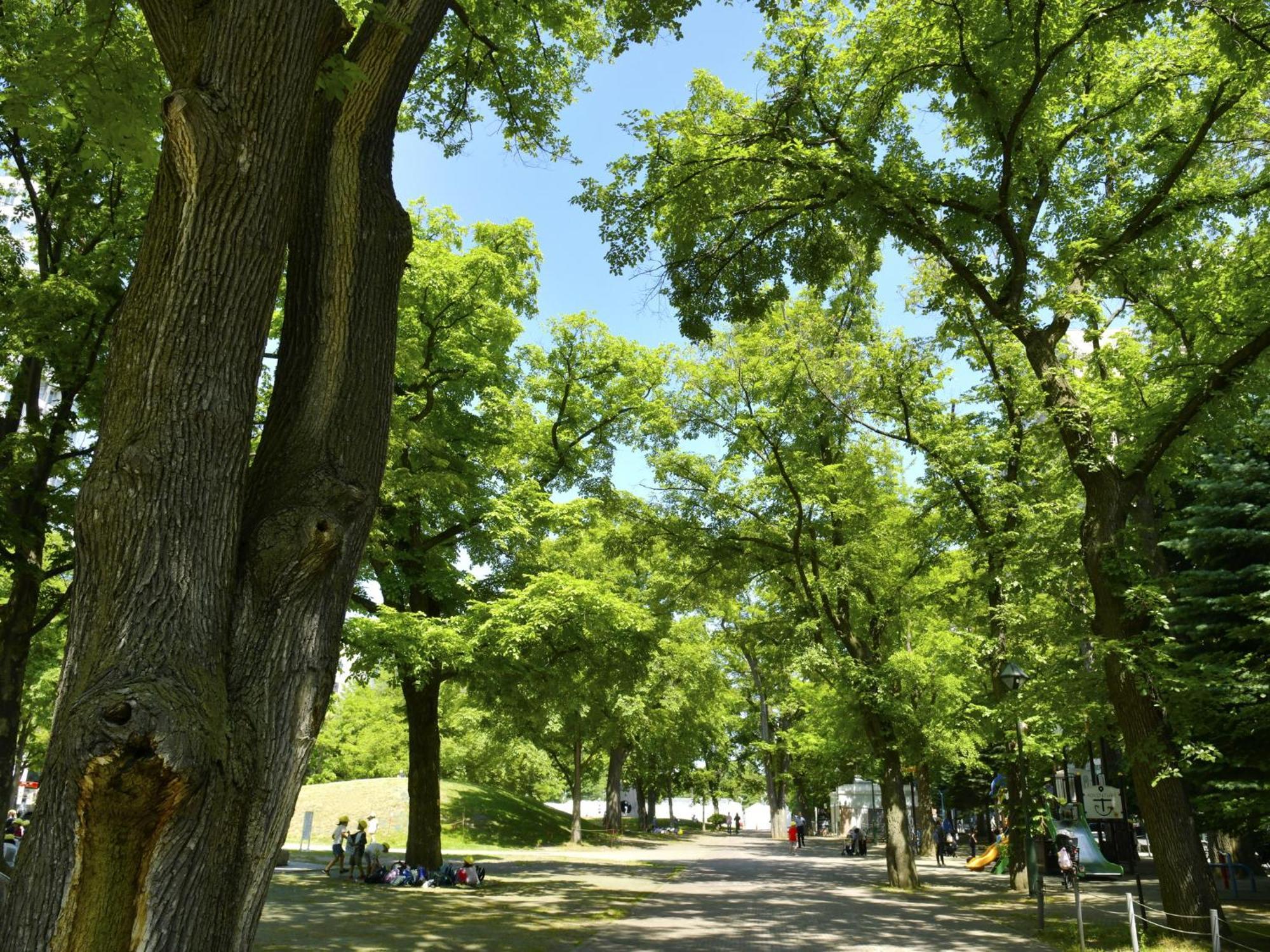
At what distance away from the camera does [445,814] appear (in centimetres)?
3544

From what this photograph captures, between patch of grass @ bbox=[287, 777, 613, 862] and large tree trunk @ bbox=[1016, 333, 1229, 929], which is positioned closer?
large tree trunk @ bbox=[1016, 333, 1229, 929]

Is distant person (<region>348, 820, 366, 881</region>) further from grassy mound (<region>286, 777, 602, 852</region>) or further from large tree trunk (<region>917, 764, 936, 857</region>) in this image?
large tree trunk (<region>917, 764, 936, 857</region>)

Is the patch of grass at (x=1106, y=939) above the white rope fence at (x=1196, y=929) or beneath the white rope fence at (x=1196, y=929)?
beneath

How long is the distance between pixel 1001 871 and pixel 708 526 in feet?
44.8

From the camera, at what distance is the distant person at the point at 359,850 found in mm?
20281

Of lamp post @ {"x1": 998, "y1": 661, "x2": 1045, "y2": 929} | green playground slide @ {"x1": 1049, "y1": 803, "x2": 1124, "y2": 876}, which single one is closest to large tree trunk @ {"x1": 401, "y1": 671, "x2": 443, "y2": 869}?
lamp post @ {"x1": 998, "y1": 661, "x2": 1045, "y2": 929}

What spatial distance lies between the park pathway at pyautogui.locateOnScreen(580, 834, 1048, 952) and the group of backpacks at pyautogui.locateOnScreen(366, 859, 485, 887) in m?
3.91

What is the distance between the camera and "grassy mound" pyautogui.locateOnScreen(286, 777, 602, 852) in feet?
112

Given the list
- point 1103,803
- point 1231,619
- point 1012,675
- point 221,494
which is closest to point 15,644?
point 221,494

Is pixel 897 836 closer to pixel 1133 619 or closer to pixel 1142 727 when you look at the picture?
pixel 1142 727

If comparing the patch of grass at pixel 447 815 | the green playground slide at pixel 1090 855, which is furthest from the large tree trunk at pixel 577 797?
the green playground slide at pixel 1090 855

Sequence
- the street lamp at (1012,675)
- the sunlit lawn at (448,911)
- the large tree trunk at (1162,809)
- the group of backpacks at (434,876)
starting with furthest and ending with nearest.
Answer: the group of backpacks at (434,876)
the street lamp at (1012,675)
the sunlit lawn at (448,911)
the large tree trunk at (1162,809)

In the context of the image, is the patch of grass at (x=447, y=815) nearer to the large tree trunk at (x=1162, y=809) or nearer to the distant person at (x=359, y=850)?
the distant person at (x=359, y=850)

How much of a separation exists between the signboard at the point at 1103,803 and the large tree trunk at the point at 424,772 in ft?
44.7
